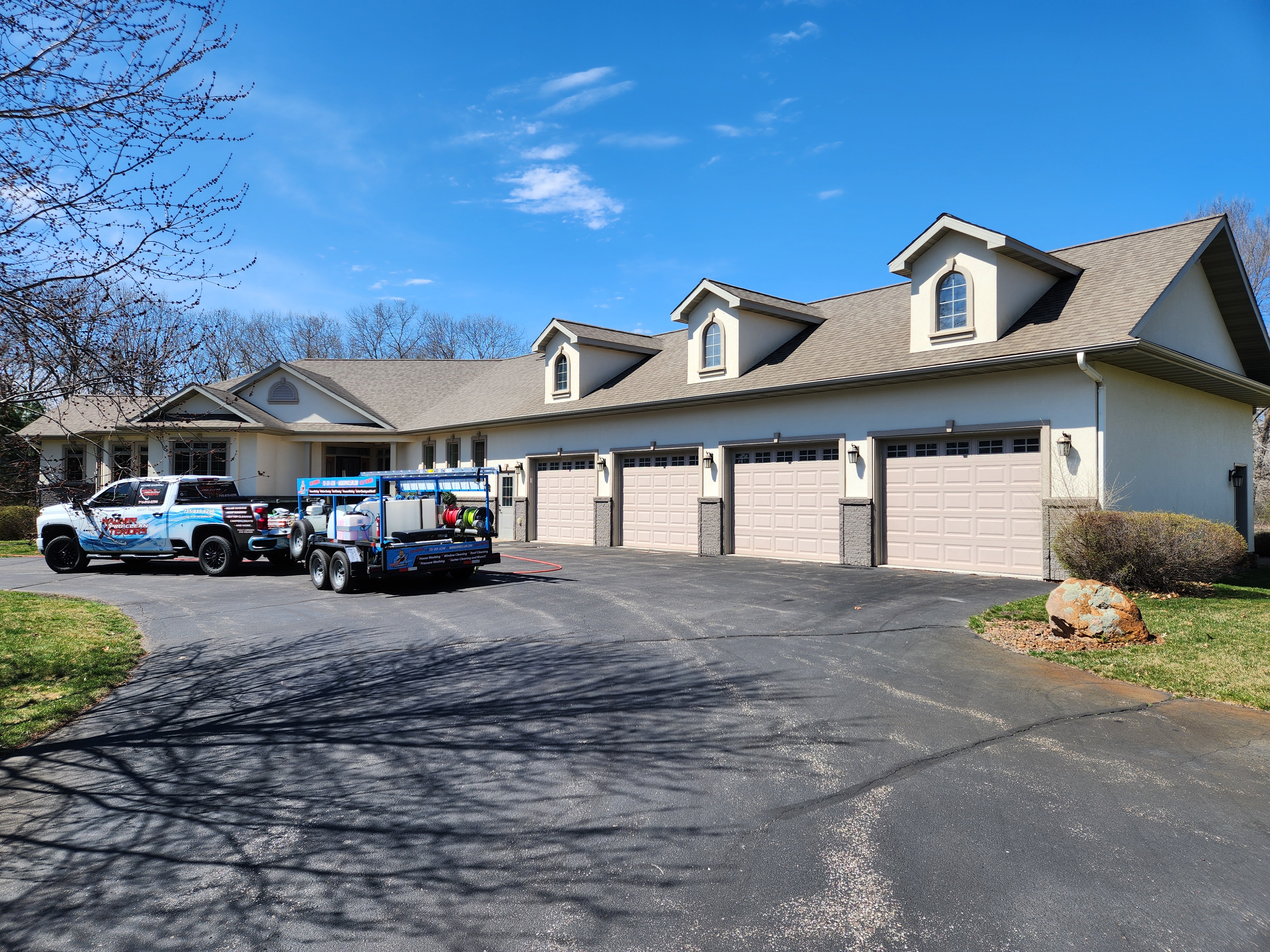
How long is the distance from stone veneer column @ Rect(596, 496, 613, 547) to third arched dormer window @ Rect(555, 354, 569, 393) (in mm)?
4490

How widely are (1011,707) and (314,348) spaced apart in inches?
2363

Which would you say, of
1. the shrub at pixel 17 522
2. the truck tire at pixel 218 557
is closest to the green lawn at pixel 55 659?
the truck tire at pixel 218 557

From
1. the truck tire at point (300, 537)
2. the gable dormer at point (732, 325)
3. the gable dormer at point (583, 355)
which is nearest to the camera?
the truck tire at point (300, 537)

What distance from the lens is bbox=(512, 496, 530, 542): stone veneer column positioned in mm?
25141

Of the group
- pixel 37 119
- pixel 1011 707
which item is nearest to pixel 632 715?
pixel 1011 707

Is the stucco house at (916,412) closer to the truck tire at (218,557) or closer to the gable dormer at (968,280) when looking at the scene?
the gable dormer at (968,280)

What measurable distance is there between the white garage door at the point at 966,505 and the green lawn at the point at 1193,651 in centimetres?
289

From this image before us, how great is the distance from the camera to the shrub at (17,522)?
25.3 meters

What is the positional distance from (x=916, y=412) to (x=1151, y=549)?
5.30 m

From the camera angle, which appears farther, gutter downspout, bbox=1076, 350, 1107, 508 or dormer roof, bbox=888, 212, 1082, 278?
dormer roof, bbox=888, 212, 1082, 278

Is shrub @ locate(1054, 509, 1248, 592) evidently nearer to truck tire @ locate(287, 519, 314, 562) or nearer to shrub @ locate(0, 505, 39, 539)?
truck tire @ locate(287, 519, 314, 562)

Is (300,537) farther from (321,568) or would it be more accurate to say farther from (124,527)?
(124,527)

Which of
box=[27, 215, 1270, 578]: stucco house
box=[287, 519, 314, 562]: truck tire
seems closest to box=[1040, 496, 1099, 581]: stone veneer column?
box=[27, 215, 1270, 578]: stucco house

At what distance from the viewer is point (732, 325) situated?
19.7 meters
